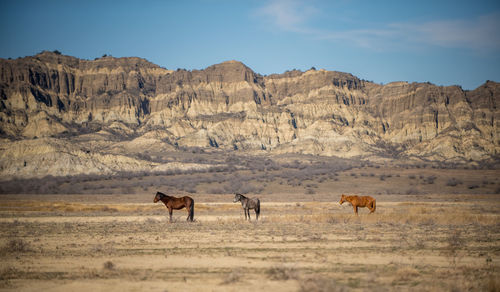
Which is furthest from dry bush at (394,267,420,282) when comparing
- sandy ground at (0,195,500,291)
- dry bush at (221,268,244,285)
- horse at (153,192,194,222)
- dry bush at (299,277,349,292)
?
horse at (153,192,194,222)

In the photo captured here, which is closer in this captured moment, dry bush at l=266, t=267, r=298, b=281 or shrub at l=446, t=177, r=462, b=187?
dry bush at l=266, t=267, r=298, b=281

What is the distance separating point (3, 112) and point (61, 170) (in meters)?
94.4

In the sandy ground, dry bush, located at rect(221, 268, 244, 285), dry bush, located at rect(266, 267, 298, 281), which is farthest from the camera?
dry bush, located at rect(266, 267, 298, 281)

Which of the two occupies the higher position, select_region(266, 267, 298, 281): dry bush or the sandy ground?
select_region(266, 267, 298, 281): dry bush

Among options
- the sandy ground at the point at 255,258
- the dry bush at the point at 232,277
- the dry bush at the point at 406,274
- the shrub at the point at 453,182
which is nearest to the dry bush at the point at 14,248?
the sandy ground at the point at 255,258

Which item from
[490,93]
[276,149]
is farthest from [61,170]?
[490,93]

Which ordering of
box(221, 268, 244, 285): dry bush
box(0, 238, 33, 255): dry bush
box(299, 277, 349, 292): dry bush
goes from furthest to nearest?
box(0, 238, 33, 255): dry bush, box(221, 268, 244, 285): dry bush, box(299, 277, 349, 292): dry bush

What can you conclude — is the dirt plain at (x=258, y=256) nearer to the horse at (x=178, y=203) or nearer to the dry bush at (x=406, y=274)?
the dry bush at (x=406, y=274)

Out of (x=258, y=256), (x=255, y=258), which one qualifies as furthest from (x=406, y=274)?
(x=258, y=256)

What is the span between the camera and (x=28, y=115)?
632ft

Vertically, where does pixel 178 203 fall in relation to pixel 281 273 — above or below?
above

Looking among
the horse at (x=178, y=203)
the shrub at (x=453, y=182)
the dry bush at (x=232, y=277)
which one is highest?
the horse at (x=178, y=203)

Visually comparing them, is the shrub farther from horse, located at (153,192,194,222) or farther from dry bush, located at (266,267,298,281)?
dry bush, located at (266,267,298,281)

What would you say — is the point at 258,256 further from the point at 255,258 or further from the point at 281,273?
the point at 281,273
